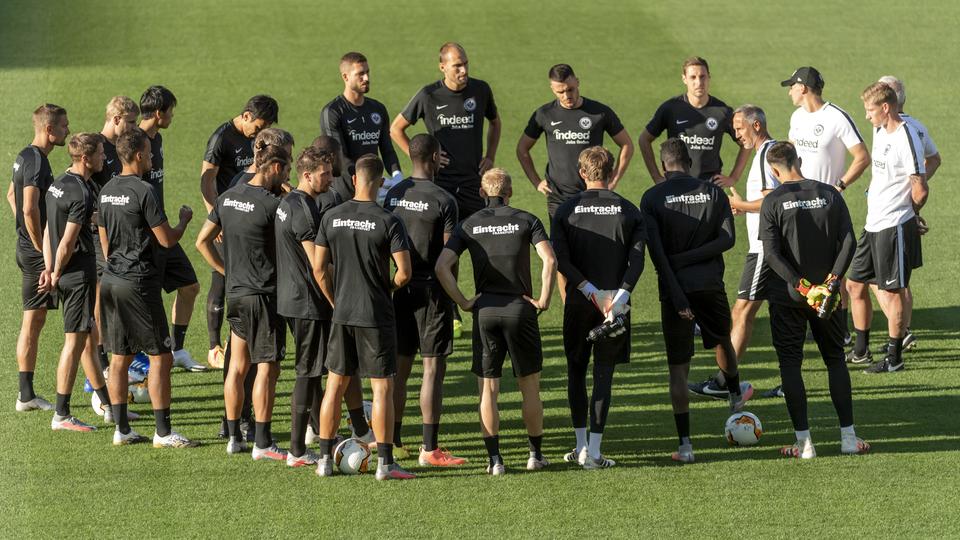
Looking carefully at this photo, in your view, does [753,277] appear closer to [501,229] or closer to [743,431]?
[743,431]

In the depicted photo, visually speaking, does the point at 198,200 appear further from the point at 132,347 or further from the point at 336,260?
the point at 336,260

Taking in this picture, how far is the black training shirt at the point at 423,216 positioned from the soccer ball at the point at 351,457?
1282mm

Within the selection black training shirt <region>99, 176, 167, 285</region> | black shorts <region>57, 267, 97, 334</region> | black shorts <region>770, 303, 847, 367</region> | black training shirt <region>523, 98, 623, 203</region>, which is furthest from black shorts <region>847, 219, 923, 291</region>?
black shorts <region>57, 267, 97, 334</region>

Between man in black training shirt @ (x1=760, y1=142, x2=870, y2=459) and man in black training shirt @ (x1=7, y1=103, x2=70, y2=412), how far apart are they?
18.7 feet

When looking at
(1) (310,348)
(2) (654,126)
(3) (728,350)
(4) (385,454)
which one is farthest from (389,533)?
(2) (654,126)

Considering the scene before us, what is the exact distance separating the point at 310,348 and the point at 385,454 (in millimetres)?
935

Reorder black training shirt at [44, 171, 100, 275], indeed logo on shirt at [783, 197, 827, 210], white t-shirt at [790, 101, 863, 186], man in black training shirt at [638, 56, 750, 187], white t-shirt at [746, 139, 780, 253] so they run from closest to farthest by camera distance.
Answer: indeed logo on shirt at [783, 197, 827, 210]
black training shirt at [44, 171, 100, 275]
white t-shirt at [746, 139, 780, 253]
white t-shirt at [790, 101, 863, 186]
man in black training shirt at [638, 56, 750, 187]

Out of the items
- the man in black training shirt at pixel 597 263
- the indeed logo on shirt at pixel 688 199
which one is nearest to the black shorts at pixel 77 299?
the man in black training shirt at pixel 597 263

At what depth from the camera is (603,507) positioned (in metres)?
8.62

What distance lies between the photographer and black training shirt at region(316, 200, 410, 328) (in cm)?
886

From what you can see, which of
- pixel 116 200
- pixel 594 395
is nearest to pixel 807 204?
pixel 594 395

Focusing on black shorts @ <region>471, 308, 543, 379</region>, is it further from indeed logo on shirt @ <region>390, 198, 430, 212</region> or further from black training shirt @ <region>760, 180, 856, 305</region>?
black training shirt @ <region>760, 180, 856, 305</region>

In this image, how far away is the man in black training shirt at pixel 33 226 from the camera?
10.5 metres

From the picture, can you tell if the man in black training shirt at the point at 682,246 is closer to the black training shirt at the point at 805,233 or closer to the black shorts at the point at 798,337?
the black training shirt at the point at 805,233
